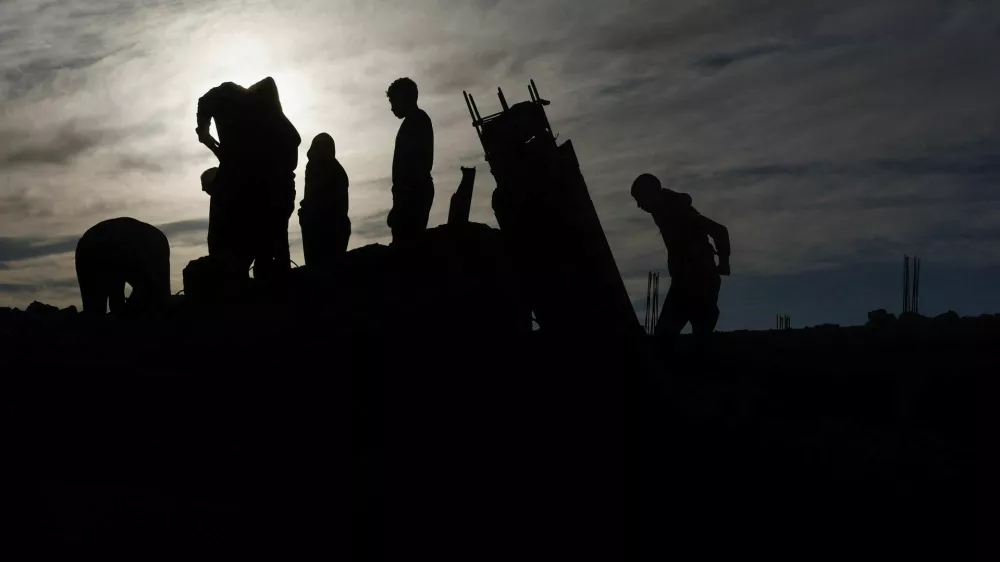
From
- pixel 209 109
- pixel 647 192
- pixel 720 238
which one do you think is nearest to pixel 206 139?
pixel 209 109

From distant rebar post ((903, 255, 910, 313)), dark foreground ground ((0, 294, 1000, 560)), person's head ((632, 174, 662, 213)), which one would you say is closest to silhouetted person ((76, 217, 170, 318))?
dark foreground ground ((0, 294, 1000, 560))

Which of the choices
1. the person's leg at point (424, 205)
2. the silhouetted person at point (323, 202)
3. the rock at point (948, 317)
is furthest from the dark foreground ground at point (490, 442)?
the silhouetted person at point (323, 202)

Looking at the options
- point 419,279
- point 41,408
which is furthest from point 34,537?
point 419,279

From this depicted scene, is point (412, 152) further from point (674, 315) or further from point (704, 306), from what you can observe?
point (704, 306)

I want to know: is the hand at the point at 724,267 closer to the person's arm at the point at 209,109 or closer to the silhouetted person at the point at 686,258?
the silhouetted person at the point at 686,258

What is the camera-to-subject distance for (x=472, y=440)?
221 inches

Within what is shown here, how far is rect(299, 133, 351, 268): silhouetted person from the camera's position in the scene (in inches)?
338

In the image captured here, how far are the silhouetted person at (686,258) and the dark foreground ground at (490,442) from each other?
1.34 ft

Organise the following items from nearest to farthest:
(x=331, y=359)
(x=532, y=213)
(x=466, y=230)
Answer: (x=331, y=359)
(x=466, y=230)
(x=532, y=213)

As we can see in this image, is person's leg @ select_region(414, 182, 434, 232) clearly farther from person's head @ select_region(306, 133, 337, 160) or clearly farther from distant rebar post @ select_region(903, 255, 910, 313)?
distant rebar post @ select_region(903, 255, 910, 313)

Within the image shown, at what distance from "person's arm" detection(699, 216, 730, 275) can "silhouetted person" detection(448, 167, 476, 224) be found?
184 cm

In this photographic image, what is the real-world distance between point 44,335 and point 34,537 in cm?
237

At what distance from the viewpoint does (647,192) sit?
7805 millimetres

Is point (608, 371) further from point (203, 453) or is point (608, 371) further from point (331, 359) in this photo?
point (203, 453)
